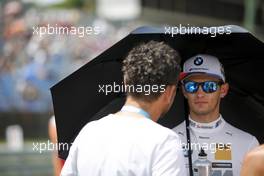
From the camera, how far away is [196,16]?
2138cm

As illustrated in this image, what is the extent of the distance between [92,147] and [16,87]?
20.5m

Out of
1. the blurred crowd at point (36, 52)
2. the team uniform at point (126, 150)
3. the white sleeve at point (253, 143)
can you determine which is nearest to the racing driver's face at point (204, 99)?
the white sleeve at point (253, 143)

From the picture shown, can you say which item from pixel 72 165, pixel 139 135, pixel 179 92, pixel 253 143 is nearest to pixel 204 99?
pixel 179 92

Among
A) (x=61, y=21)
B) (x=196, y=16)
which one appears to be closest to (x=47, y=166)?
(x=196, y=16)

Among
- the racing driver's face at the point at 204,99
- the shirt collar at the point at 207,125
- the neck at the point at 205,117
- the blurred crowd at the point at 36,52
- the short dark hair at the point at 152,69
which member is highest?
the short dark hair at the point at 152,69

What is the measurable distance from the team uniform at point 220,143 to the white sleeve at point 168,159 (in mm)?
614

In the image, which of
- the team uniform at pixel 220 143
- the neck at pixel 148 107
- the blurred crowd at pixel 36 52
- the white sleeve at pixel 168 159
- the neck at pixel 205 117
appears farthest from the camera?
the blurred crowd at pixel 36 52

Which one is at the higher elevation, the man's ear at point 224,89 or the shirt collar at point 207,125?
the man's ear at point 224,89

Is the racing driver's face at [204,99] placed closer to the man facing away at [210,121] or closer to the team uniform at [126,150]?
the man facing away at [210,121]

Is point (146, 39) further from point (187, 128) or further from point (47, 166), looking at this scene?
point (47, 166)

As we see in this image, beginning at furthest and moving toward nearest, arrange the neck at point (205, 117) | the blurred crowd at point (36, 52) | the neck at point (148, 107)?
the blurred crowd at point (36, 52)
the neck at point (205, 117)
the neck at point (148, 107)

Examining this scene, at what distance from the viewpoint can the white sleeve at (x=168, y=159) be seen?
9.46ft

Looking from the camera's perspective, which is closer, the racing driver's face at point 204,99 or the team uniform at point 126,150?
the team uniform at point 126,150

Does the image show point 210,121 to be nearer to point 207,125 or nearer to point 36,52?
point 207,125
